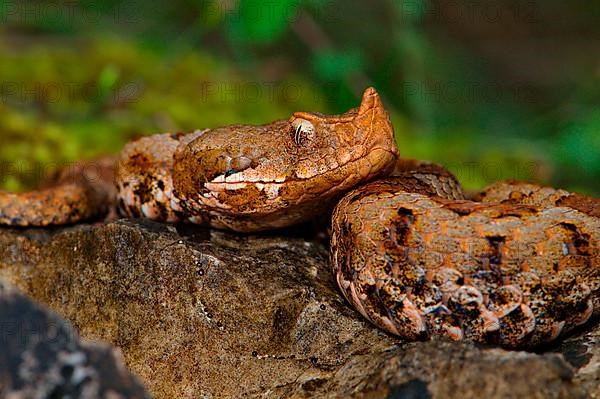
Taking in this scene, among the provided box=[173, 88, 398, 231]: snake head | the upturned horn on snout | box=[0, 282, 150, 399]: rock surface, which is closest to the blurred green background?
box=[173, 88, 398, 231]: snake head

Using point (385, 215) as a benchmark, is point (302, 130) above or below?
above

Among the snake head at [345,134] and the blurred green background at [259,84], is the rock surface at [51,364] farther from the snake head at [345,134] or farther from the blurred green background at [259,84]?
the blurred green background at [259,84]

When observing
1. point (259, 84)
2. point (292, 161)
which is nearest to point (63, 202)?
point (292, 161)

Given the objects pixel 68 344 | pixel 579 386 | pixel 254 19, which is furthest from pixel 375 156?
pixel 254 19

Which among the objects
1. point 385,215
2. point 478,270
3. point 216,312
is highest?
point 385,215

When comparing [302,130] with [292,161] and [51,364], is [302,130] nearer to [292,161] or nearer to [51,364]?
[292,161]

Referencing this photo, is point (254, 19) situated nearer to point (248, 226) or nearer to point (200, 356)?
point (248, 226)

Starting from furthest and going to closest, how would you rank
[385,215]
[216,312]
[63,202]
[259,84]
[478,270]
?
[259,84]
[63,202]
[216,312]
[385,215]
[478,270]
